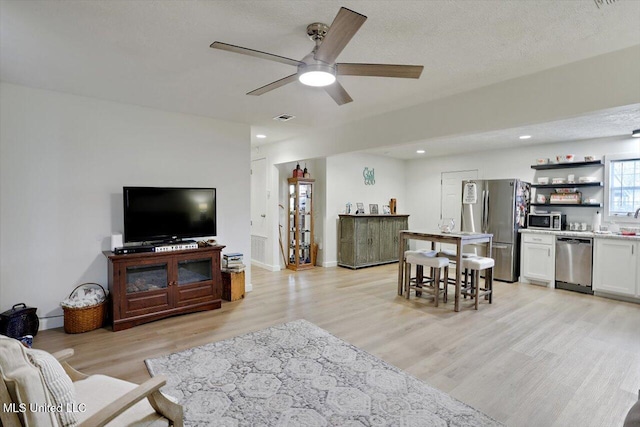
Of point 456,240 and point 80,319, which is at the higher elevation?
point 456,240

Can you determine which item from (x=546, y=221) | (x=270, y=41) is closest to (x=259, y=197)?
(x=270, y=41)

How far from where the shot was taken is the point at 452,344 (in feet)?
10.2

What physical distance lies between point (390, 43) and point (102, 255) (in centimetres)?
373

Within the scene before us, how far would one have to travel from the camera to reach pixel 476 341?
320 cm

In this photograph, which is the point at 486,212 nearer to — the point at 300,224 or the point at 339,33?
the point at 300,224

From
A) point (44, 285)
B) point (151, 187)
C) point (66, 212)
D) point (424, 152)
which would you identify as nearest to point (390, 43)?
point (151, 187)

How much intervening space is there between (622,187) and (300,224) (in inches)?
219

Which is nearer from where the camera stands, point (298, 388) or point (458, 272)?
point (298, 388)

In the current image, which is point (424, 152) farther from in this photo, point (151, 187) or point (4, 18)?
point (4, 18)

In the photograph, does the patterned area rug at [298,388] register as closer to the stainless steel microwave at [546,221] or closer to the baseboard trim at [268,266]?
the baseboard trim at [268,266]

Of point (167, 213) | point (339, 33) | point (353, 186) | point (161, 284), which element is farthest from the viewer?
point (353, 186)

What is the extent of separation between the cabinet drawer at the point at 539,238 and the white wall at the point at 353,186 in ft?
9.84

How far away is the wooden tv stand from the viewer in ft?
11.1

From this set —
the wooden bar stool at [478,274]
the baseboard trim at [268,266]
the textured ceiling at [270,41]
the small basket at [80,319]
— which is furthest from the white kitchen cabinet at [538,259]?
the small basket at [80,319]
